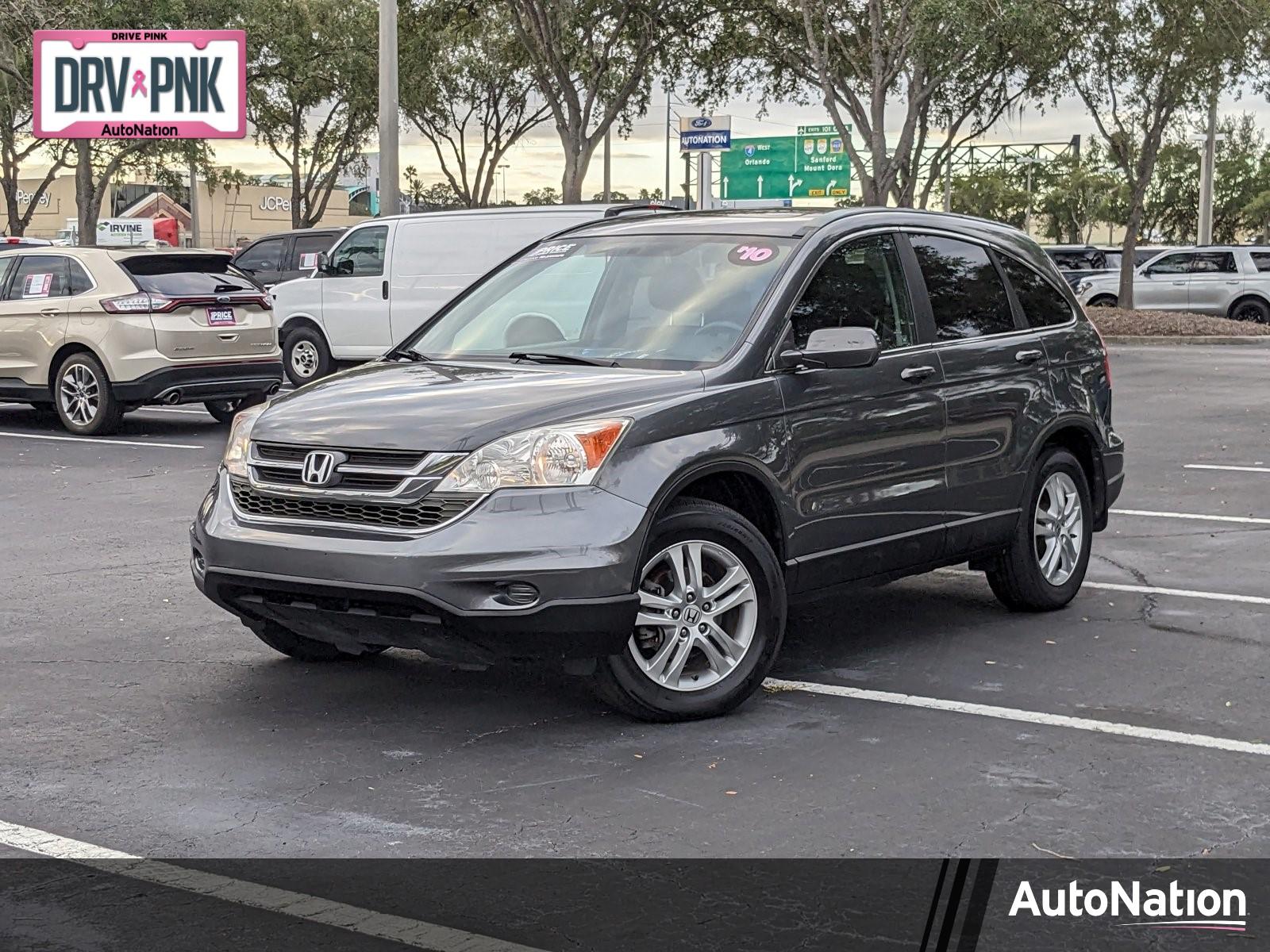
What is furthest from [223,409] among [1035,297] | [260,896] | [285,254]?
[260,896]

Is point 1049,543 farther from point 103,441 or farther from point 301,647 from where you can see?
point 103,441

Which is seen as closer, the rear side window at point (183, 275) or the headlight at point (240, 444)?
the headlight at point (240, 444)

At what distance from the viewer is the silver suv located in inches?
1368

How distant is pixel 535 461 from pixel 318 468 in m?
0.77

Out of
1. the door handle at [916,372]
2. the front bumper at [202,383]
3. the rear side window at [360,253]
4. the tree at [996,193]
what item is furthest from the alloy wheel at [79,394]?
the tree at [996,193]

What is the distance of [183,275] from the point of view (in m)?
15.9

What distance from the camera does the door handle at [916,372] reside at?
23.1ft

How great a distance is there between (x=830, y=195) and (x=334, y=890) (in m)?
58.9

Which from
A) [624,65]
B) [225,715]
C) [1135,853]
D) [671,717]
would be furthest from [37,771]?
[624,65]

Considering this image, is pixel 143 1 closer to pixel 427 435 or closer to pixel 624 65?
pixel 624 65

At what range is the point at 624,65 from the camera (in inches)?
1248

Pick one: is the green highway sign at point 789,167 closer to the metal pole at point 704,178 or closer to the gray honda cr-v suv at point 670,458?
the metal pole at point 704,178

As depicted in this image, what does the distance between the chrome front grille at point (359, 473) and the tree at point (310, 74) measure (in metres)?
33.3

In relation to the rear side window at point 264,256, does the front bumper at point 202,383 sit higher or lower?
lower
